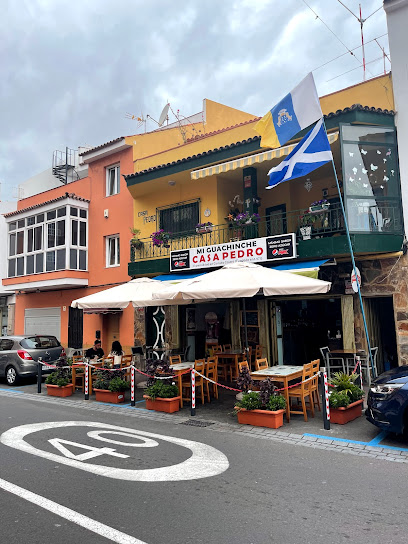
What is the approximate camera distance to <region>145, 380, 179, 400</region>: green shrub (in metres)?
8.89

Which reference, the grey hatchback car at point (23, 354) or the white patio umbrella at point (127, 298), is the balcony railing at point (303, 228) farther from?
the grey hatchback car at point (23, 354)

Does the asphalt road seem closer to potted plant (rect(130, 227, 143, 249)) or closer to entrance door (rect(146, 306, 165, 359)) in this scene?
entrance door (rect(146, 306, 165, 359))

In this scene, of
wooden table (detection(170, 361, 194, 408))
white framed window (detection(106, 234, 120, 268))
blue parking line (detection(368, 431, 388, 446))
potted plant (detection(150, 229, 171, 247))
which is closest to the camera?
blue parking line (detection(368, 431, 388, 446))

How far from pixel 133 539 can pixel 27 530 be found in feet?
3.23

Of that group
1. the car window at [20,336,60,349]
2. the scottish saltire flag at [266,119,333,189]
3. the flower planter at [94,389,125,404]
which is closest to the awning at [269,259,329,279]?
the scottish saltire flag at [266,119,333,189]

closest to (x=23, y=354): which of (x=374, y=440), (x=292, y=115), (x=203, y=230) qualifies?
(x=203, y=230)

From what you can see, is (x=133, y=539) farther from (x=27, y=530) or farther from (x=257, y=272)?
(x=257, y=272)

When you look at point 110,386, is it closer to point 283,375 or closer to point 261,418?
point 261,418

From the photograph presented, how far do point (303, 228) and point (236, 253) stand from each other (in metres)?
2.18

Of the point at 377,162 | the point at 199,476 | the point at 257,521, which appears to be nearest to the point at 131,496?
the point at 199,476

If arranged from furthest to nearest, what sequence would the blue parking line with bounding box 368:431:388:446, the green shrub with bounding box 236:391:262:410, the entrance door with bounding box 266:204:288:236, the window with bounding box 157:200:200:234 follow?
the window with bounding box 157:200:200:234, the entrance door with bounding box 266:204:288:236, the green shrub with bounding box 236:391:262:410, the blue parking line with bounding box 368:431:388:446

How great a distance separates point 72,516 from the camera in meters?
4.08

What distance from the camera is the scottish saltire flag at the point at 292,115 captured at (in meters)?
9.27

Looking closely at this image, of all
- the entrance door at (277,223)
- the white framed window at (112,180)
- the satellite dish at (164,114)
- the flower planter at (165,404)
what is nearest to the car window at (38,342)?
the flower planter at (165,404)
